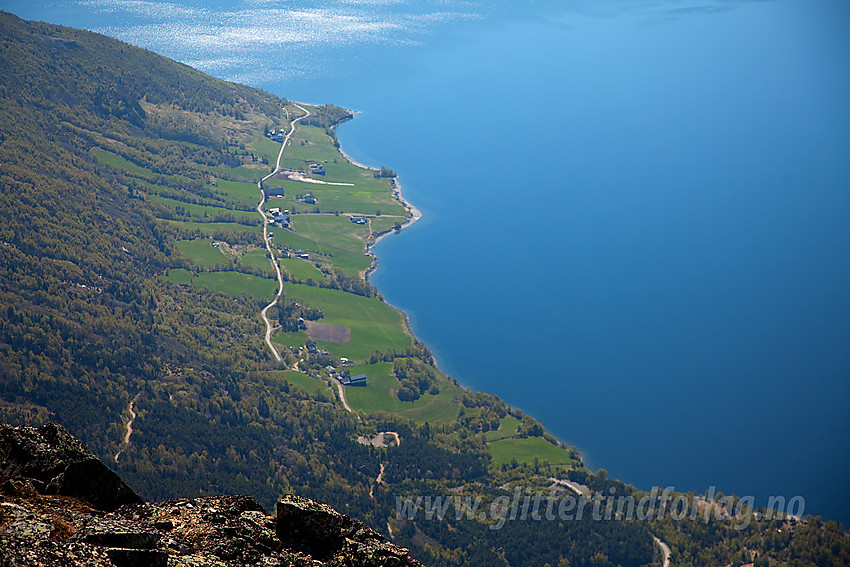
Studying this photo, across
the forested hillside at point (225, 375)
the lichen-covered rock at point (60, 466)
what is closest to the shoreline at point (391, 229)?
the forested hillside at point (225, 375)

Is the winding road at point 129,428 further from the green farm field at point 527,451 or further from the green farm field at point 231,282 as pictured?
the green farm field at point 527,451

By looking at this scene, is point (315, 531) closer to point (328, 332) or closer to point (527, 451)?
point (527, 451)

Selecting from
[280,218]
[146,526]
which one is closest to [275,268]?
[280,218]

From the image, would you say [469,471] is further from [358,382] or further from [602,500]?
[358,382]

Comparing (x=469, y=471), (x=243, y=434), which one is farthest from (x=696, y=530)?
(x=243, y=434)

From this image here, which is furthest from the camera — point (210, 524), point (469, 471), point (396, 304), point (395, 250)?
point (395, 250)
